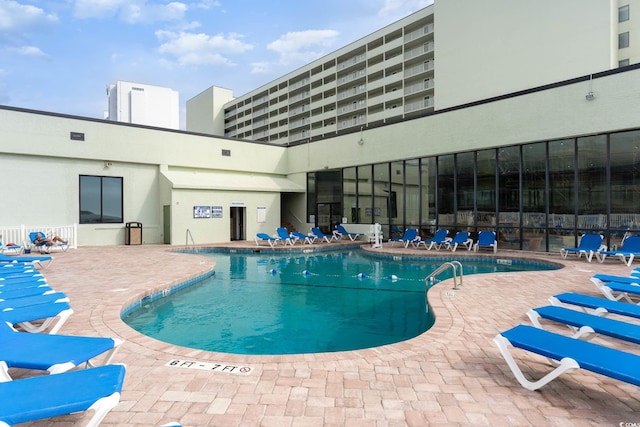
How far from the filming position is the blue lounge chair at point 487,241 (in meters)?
13.1

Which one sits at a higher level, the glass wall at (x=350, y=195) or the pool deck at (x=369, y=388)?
the glass wall at (x=350, y=195)

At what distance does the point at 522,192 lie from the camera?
13172 millimetres

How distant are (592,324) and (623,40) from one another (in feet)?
121

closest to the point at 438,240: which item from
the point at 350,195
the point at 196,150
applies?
the point at 350,195

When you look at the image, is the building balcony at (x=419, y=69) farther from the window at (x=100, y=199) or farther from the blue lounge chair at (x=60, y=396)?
the blue lounge chair at (x=60, y=396)

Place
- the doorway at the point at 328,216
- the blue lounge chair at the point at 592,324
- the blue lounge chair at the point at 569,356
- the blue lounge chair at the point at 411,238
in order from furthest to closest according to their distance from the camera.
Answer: the doorway at the point at 328,216
the blue lounge chair at the point at 411,238
the blue lounge chair at the point at 592,324
the blue lounge chair at the point at 569,356

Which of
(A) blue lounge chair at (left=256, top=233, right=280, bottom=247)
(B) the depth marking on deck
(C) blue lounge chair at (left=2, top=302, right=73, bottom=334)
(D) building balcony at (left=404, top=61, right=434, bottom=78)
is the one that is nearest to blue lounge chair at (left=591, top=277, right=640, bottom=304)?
(B) the depth marking on deck

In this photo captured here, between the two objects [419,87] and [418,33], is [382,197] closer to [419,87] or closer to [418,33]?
[419,87]

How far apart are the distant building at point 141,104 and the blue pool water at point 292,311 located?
4269cm

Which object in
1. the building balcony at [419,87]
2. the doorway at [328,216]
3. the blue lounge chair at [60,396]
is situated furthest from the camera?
the building balcony at [419,87]

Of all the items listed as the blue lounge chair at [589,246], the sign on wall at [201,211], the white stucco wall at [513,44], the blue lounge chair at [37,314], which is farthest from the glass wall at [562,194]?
the sign on wall at [201,211]

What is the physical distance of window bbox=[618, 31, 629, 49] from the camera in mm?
29263

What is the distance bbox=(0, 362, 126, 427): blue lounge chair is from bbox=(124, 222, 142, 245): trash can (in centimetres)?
1579

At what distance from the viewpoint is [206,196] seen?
58.0 feet
